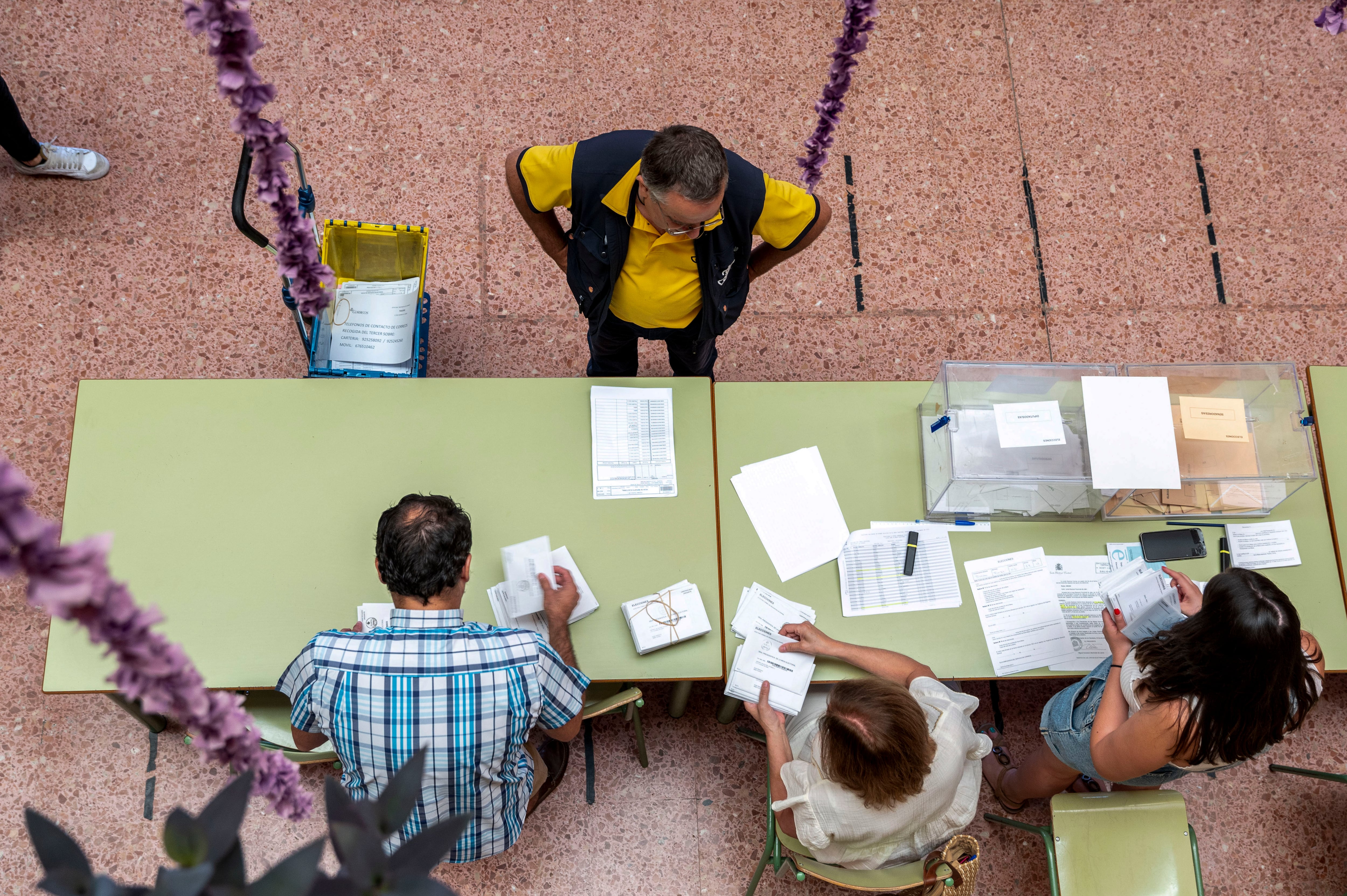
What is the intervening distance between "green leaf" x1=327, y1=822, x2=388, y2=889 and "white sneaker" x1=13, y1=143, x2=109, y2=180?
346 centimetres

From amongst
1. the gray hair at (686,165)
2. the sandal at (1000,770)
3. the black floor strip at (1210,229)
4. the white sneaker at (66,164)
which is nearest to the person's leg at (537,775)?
the sandal at (1000,770)

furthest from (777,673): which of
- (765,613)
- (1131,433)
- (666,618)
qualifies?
(1131,433)

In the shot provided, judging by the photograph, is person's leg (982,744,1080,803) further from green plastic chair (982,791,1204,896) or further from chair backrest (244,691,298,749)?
chair backrest (244,691,298,749)

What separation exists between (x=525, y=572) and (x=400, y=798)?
152cm

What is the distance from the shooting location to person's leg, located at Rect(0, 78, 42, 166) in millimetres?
2801

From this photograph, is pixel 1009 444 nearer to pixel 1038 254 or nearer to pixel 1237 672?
pixel 1237 672

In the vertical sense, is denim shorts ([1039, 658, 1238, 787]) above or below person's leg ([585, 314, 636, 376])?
below

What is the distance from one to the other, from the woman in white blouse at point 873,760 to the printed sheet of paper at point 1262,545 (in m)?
0.91

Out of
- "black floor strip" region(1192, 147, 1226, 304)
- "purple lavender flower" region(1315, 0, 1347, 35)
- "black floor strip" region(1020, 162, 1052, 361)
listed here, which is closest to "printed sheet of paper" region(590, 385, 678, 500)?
"purple lavender flower" region(1315, 0, 1347, 35)

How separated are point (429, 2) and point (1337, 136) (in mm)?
3921

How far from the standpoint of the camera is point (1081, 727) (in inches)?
83.5

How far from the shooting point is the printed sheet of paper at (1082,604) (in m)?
2.19

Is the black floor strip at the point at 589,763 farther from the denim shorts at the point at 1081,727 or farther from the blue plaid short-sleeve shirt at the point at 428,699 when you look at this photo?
the denim shorts at the point at 1081,727

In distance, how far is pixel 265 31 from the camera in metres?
3.33
